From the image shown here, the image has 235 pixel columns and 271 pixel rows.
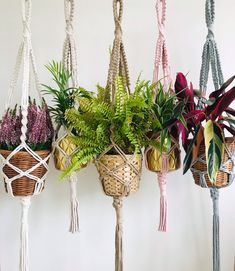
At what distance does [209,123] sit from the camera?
869 millimetres

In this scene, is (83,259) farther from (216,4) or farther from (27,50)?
(216,4)

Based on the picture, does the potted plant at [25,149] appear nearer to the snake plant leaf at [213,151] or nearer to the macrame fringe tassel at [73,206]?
the macrame fringe tassel at [73,206]

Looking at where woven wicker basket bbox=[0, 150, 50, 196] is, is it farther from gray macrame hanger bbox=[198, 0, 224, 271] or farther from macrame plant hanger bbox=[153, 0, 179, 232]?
gray macrame hanger bbox=[198, 0, 224, 271]

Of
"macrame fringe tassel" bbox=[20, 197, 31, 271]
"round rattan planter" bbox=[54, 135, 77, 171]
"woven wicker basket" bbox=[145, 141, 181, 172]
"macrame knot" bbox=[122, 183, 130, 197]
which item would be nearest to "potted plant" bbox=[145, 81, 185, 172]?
"woven wicker basket" bbox=[145, 141, 181, 172]

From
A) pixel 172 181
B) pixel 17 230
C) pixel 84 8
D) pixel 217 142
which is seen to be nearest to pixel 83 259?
pixel 17 230

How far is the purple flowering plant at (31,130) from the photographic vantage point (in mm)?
961

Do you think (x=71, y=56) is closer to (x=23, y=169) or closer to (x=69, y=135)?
(x=69, y=135)

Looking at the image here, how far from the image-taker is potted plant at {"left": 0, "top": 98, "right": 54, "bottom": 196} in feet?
3.12

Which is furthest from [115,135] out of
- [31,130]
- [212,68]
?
[212,68]

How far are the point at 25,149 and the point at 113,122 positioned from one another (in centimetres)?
26

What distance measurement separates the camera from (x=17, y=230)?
125 centimetres

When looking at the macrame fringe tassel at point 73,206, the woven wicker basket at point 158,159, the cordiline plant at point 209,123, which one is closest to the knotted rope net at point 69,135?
the macrame fringe tassel at point 73,206

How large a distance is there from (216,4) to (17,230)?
42.1 inches

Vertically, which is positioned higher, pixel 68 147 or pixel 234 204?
pixel 68 147
